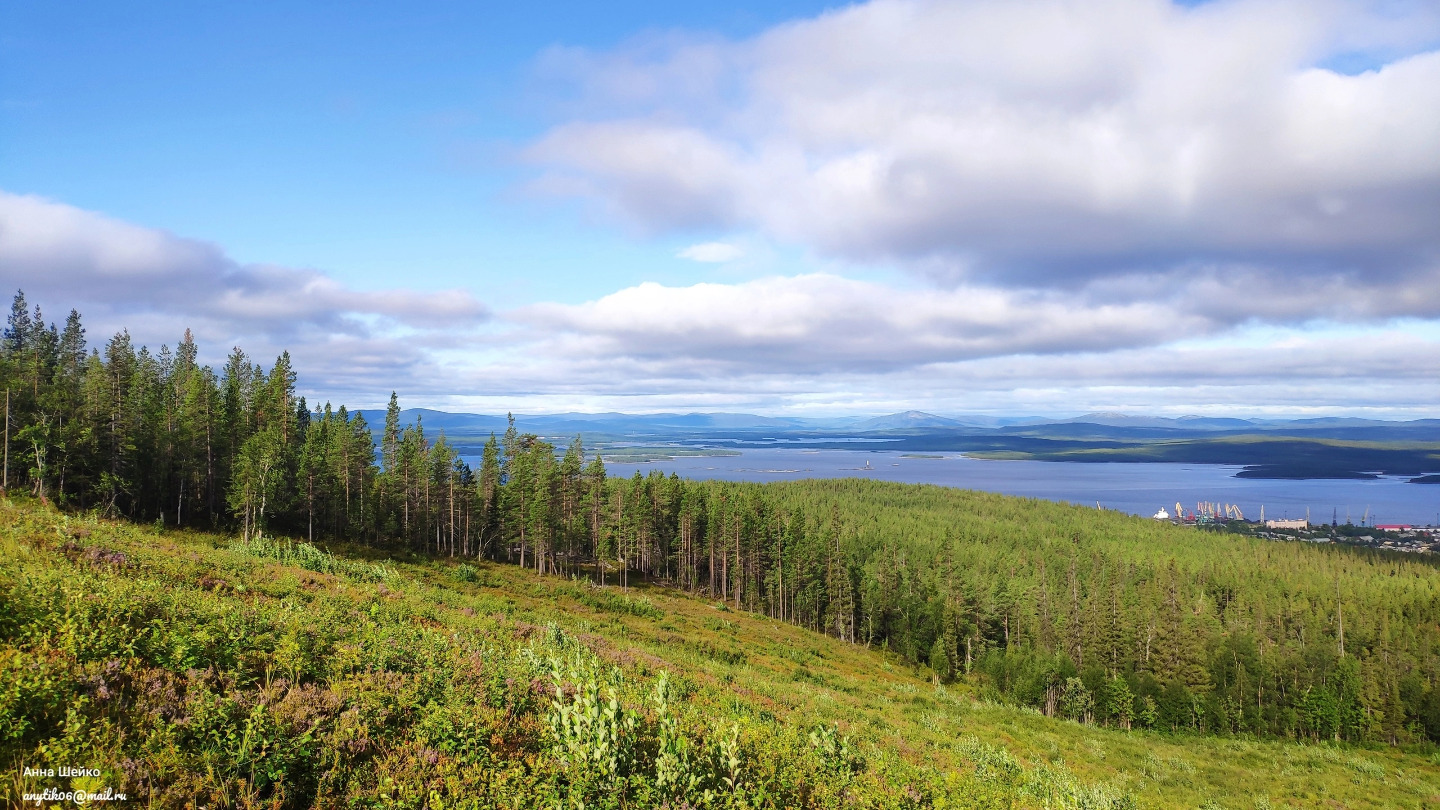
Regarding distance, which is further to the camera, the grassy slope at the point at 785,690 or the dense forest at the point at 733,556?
the dense forest at the point at 733,556

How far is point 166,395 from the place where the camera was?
201ft

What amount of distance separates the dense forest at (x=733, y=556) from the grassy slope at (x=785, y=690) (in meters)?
20.9

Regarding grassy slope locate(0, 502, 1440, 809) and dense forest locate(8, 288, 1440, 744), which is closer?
grassy slope locate(0, 502, 1440, 809)

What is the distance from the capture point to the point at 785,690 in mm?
22453

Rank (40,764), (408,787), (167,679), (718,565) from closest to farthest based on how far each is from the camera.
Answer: (40,764) < (408,787) < (167,679) < (718,565)

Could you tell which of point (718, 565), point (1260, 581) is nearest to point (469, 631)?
point (718, 565)

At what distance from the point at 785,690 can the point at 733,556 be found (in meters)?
66.7

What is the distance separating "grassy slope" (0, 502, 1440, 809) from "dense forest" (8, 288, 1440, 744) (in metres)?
20.9

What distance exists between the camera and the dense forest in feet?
166

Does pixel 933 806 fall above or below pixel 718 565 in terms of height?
above

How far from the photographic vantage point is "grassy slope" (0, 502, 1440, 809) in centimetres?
1458

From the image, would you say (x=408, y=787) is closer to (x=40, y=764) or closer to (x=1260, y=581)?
(x=40, y=764)

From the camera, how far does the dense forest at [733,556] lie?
5056cm

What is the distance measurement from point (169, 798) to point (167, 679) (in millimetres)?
2342
